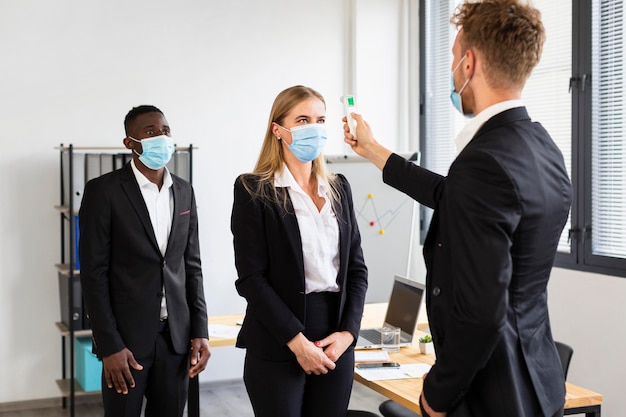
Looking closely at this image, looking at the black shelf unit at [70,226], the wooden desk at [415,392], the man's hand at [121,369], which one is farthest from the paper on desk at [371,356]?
the black shelf unit at [70,226]

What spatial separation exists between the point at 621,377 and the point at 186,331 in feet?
8.09

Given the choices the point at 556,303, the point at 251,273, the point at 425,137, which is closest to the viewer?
the point at 251,273

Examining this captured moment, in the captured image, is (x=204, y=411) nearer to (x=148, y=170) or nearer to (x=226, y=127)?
(x=226, y=127)

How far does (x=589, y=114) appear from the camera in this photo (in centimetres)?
411

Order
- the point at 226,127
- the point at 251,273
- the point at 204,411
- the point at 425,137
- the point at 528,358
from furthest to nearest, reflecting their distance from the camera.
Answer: the point at 425,137 < the point at 226,127 < the point at 204,411 < the point at 251,273 < the point at 528,358

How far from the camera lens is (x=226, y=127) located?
17.5 feet

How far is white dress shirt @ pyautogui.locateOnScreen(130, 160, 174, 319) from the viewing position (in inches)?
110

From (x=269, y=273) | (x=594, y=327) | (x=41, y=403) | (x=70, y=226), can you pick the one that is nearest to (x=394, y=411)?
(x=269, y=273)

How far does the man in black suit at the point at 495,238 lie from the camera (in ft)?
4.70

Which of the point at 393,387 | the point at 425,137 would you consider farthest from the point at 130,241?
the point at 425,137

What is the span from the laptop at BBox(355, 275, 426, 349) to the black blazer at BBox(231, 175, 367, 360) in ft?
2.96

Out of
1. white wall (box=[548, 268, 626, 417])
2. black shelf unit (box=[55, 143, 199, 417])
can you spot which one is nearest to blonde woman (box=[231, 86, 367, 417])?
white wall (box=[548, 268, 626, 417])

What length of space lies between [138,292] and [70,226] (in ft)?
6.64

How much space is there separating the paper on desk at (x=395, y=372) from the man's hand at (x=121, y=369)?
0.86 m
